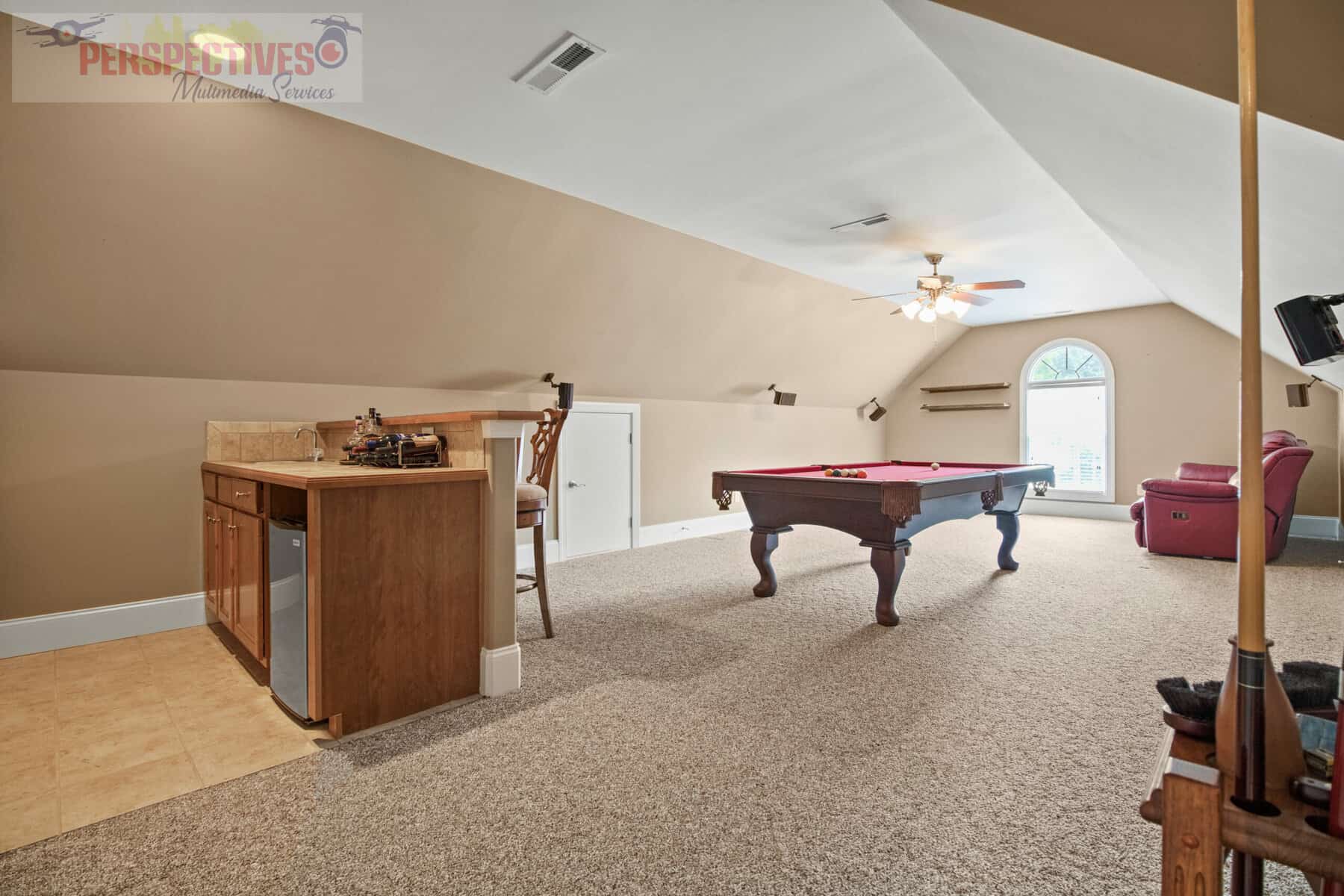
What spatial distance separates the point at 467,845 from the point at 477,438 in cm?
152

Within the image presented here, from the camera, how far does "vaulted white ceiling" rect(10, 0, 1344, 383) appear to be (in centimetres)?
203

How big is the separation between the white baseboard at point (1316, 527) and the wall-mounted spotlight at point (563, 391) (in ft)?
23.5

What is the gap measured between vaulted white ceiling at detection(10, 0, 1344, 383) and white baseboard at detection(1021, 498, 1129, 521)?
3.26m

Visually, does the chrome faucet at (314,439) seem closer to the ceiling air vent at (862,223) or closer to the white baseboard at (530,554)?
the white baseboard at (530,554)

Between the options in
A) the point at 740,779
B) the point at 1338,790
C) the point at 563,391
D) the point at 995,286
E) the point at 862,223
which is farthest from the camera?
the point at 563,391

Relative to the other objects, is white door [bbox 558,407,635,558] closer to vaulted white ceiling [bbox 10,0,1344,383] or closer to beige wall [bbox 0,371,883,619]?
beige wall [bbox 0,371,883,619]

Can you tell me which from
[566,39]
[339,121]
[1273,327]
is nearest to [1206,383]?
[1273,327]

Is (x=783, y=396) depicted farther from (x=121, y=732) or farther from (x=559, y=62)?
(x=121, y=732)

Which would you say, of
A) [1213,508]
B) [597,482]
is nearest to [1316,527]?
[1213,508]

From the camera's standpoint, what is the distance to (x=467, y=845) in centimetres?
167

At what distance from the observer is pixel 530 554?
17.2 ft

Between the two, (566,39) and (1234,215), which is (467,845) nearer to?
(566,39)

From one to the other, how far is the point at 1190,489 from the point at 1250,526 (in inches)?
238

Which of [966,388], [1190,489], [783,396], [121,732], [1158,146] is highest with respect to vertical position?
[1158,146]
